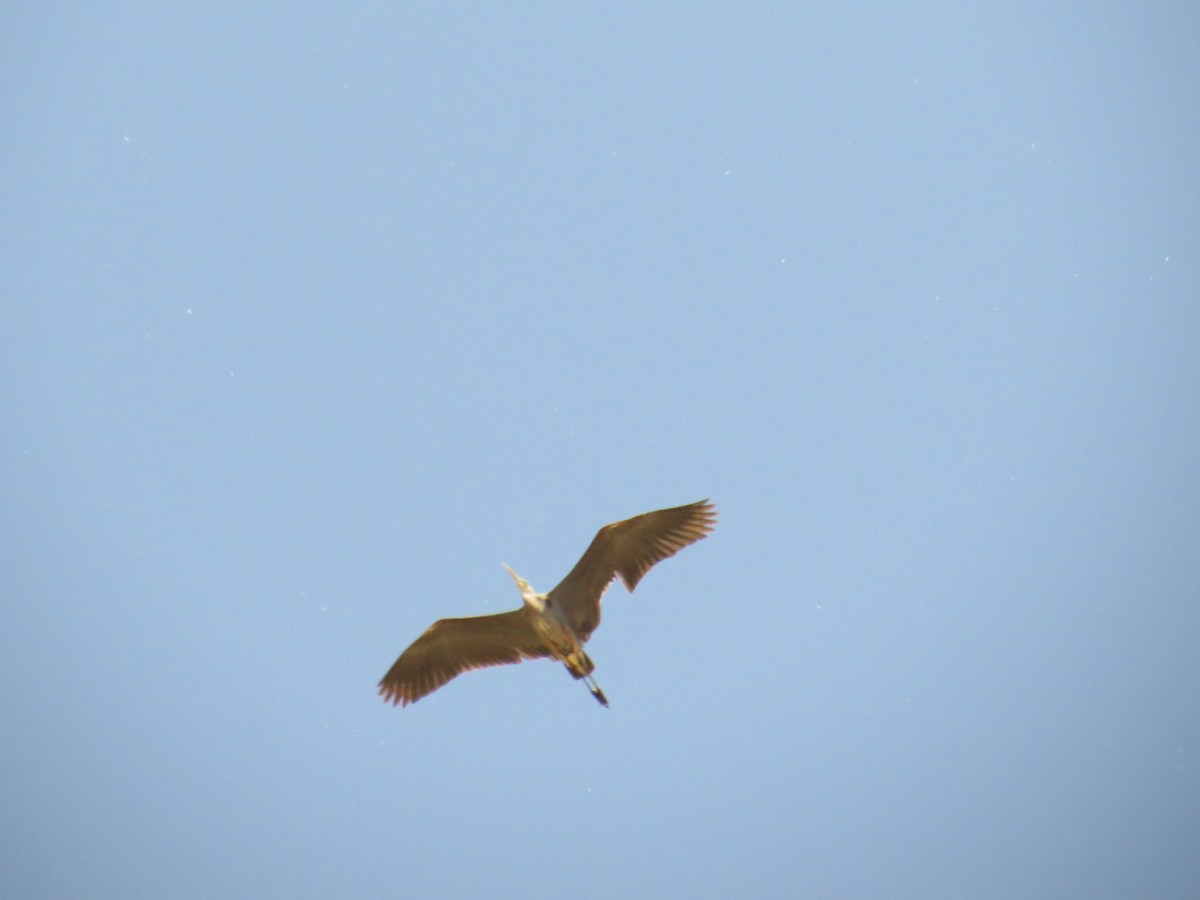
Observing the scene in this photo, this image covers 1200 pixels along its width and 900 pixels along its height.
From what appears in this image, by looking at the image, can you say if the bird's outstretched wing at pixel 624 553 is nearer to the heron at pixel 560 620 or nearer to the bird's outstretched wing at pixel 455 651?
the heron at pixel 560 620

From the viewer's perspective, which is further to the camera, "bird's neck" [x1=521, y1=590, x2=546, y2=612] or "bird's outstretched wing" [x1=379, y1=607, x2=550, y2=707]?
"bird's outstretched wing" [x1=379, y1=607, x2=550, y2=707]

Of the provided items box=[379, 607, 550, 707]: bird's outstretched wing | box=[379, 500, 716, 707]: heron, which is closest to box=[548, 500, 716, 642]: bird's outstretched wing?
box=[379, 500, 716, 707]: heron

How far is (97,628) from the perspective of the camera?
1553 inches

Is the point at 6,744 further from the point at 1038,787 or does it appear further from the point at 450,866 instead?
the point at 1038,787

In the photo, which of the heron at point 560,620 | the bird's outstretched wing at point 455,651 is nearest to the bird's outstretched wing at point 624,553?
the heron at point 560,620

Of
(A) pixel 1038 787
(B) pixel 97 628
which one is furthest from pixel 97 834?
(A) pixel 1038 787

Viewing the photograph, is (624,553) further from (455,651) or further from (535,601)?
(455,651)

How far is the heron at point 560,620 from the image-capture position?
37.5ft

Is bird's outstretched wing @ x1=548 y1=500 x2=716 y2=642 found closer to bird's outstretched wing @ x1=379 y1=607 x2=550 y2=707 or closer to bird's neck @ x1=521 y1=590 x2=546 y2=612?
bird's neck @ x1=521 y1=590 x2=546 y2=612

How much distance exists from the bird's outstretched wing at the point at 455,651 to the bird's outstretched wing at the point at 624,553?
67 centimetres

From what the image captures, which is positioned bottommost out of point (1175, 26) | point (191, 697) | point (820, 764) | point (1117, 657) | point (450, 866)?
point (1117, 657)

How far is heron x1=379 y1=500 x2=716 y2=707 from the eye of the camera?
37.5ft

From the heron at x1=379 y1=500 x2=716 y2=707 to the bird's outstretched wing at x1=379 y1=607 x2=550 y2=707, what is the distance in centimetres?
1

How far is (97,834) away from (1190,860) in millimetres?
46159
